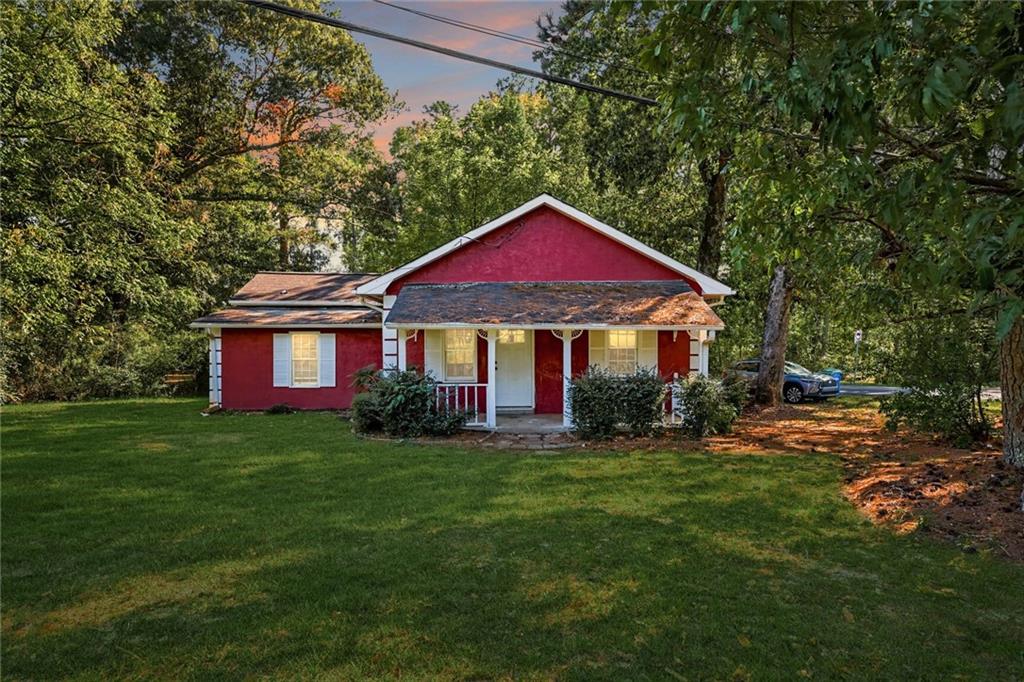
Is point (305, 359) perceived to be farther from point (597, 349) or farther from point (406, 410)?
point (597, 349)

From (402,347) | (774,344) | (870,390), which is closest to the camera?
(402,347)

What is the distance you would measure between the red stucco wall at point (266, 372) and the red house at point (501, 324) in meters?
0.03

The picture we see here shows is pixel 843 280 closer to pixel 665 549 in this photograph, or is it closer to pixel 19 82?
pixel 665 549

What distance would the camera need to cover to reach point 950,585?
4707 mm

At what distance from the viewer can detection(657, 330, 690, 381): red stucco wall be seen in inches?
569

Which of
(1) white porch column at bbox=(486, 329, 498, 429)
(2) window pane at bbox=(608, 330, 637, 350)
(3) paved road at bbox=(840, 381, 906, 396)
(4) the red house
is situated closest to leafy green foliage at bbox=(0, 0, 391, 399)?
(4) the red house

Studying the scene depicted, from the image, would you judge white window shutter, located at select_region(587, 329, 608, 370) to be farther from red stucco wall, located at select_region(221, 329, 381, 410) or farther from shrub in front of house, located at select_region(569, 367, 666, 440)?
red stucco wall, located at select_region(221, 329, 381, 410)

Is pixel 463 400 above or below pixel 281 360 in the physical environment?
below

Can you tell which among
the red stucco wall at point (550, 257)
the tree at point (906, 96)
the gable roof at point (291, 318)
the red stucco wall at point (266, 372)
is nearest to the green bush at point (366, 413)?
the red stucco wall at point (550, 257)

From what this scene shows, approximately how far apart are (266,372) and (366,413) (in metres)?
6.38

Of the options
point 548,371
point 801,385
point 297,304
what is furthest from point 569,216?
point 801,385

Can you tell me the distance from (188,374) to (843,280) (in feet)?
75.5

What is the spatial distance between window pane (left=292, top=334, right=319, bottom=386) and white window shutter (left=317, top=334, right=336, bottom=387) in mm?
134

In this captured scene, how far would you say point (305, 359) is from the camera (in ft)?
56.2
